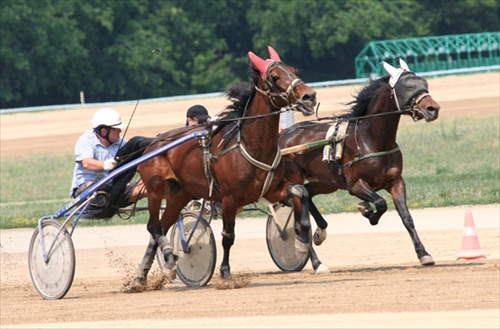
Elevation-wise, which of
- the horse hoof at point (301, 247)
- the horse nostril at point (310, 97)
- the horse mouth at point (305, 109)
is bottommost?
the horse hoof at point (301, 247)

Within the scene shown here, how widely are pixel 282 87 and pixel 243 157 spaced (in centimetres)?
72

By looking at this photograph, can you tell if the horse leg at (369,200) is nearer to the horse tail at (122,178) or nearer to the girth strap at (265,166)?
the girth strap at (265,166)

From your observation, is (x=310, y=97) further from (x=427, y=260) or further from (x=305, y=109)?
(x=427, y=260)

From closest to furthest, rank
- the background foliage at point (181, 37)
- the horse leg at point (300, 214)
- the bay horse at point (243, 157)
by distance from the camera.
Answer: the bay horse at point (243, 157) < the horse leg at point (300, 214) < the background foliage at point (181, 37)

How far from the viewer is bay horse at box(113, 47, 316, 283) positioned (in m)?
9.88

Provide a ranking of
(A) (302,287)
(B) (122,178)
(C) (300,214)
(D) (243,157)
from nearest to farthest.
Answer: (A) (302,287), (D) (243,157), (C) (300,214), (B) (122,178)

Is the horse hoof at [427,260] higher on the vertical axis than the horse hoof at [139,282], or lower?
higher

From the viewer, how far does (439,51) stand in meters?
44.3

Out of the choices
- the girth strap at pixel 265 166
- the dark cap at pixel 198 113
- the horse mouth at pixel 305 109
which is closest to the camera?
the horse mouth at pixel 305 109

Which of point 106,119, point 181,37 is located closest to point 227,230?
point 106,119

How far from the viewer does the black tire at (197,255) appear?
1103 centimetres

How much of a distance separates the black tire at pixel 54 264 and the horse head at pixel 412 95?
331cm

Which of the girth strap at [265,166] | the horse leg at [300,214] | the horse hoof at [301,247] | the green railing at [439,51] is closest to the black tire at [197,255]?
the horse leg at [300,214]

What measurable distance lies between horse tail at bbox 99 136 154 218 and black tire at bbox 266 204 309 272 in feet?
4.79
